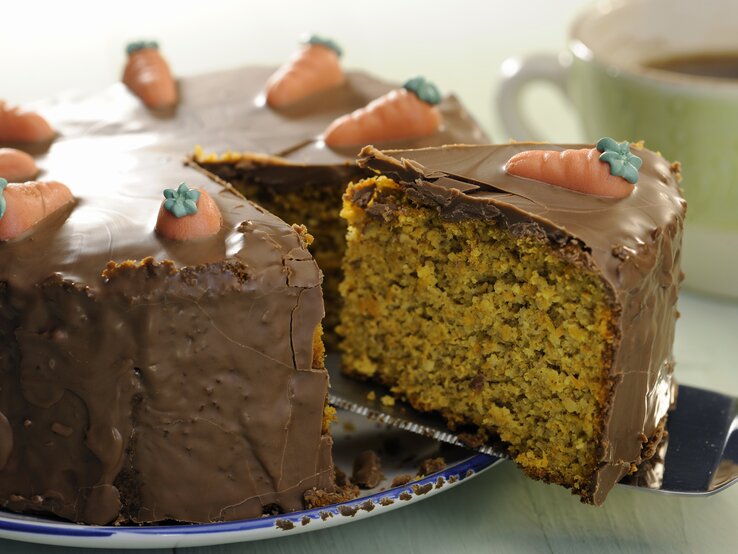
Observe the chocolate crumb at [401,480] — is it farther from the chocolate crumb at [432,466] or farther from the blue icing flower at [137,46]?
the blue icing flower at [137,46]

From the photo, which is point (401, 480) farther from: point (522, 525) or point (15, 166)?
point (15, 166)

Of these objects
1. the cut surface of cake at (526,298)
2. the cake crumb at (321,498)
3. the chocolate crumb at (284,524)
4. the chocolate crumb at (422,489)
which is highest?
the cut surface of cake at (526,298)

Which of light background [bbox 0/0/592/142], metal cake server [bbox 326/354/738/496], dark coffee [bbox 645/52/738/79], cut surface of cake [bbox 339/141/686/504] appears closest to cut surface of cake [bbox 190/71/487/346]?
cut surface of cake [bbox 339/141/686/504]

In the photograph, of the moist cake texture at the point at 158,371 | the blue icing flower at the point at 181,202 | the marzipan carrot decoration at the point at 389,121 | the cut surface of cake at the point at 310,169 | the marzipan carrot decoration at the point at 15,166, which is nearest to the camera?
the moist cake texture at the point at 158,371

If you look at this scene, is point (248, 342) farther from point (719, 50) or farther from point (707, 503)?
point (719, 50)

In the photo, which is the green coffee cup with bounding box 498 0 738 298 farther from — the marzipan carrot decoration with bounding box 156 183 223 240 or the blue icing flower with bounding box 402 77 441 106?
the marzipan carrot decoration with bounding box 156 183 223 240

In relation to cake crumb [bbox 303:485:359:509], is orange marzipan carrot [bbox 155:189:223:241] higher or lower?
higher

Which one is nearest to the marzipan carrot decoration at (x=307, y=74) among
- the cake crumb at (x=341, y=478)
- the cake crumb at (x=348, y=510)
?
the cake crumb at (x=341, y=478)

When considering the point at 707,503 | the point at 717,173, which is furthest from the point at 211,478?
the point at 717,173
